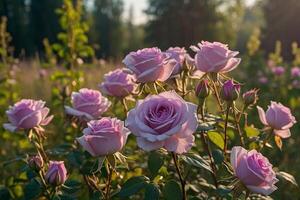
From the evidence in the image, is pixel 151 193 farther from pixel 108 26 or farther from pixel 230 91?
pixel 108 26

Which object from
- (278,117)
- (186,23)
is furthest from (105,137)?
(186,23)

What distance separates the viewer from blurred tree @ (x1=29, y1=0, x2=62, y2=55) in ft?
74.1

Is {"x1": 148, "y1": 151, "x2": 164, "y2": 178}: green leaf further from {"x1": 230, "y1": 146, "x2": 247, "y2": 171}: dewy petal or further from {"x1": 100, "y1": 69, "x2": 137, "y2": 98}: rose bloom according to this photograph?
{"x1": 100, "y1": 69, "x2": 137, "y2": 98}: rose bloom

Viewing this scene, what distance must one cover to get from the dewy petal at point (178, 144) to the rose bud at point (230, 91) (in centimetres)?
27

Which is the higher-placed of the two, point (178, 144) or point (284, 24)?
point (178, 144)

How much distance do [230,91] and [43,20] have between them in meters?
22.3

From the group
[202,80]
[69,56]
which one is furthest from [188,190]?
[69,56]

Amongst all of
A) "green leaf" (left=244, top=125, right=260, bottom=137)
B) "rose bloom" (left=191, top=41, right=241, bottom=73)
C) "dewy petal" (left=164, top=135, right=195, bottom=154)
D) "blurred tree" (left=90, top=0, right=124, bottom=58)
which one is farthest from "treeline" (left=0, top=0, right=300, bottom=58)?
"dewy petal" (left=164, top=135, right=195, bottom=154)

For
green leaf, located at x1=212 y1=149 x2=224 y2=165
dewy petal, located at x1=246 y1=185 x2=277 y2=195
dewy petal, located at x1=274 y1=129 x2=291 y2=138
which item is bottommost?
green leaf, located at x1=212 y1=149 x2=224 y2=165

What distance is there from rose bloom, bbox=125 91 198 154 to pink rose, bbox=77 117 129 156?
0.09 metres

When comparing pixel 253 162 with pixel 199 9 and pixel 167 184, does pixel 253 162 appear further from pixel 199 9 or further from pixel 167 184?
pixel 199 9

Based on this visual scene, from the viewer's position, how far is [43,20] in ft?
74.3

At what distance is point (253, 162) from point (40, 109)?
0.78 meters

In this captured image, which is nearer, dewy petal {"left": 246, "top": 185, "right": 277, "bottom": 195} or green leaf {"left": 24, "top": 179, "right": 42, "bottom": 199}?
dewy petal {"left": 246, "top": 185, "right": 277, "bottom": 195}
